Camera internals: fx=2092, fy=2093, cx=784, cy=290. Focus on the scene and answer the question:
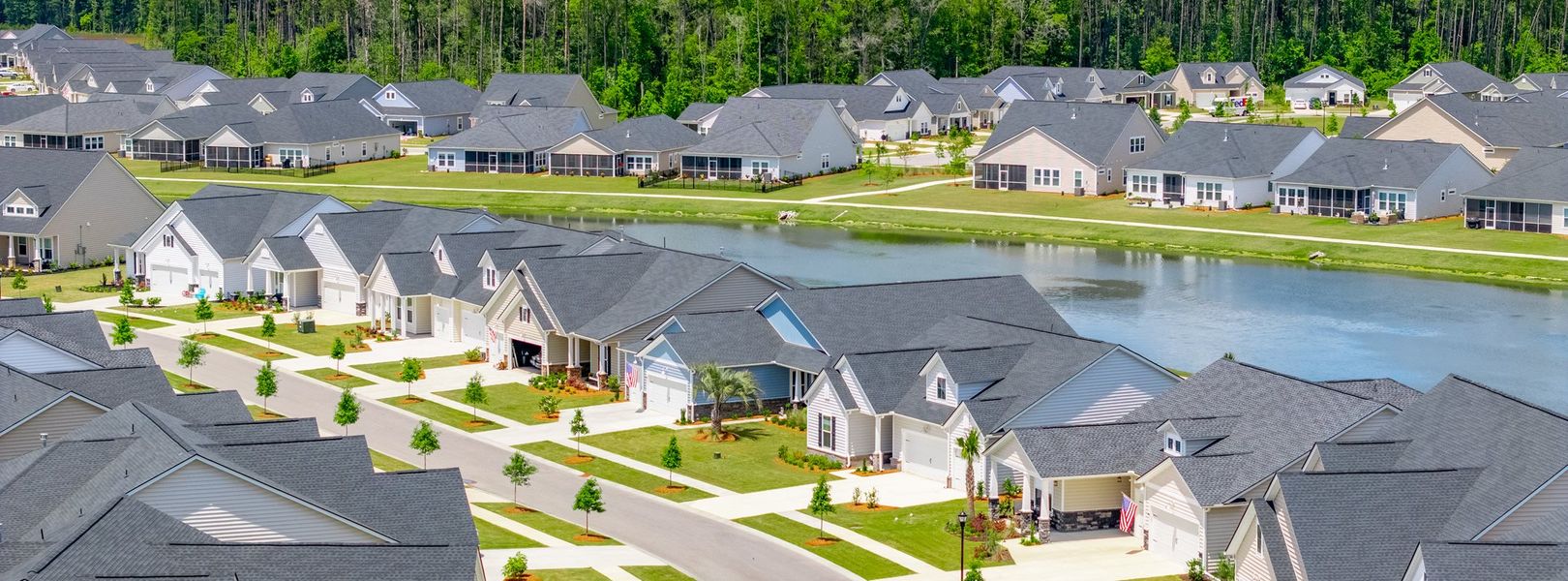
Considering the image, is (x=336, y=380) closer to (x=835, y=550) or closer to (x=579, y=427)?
(x=579, y=427)

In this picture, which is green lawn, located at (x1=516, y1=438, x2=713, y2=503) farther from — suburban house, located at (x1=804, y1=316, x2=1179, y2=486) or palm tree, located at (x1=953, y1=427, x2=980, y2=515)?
palm tree, located at (x1=953, y1=427, x2=980, y2=515)

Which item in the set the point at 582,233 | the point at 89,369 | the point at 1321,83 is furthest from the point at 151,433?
the point at 1321,83

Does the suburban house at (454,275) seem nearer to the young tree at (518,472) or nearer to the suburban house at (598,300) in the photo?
the suburban house at (598,300)

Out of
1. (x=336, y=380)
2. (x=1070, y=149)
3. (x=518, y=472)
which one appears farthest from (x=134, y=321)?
(x=1070, y=149)

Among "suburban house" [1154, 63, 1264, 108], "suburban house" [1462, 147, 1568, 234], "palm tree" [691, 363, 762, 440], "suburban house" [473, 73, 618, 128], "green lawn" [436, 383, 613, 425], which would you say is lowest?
"green lawn" [436, 383, 613, 425]

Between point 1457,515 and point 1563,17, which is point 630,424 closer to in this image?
→ point 1457,515

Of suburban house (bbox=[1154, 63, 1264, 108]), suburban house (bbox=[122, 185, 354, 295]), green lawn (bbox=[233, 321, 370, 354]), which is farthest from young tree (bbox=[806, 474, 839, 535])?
suburban house (bbox=[1154, 63, 1264, 108])
